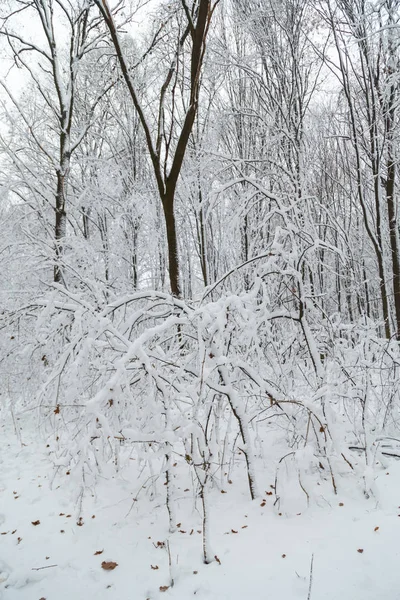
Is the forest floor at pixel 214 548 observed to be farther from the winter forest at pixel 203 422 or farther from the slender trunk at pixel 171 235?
the slender trunk at pixel 171 235

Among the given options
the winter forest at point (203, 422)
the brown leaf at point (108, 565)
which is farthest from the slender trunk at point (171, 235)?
the brown leaf at point (108, 565)

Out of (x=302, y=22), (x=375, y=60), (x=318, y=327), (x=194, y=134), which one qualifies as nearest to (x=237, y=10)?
(x=302, y=22)

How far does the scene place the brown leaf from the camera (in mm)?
2586

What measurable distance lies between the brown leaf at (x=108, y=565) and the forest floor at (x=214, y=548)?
12mm

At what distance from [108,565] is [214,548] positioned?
79 centimetres

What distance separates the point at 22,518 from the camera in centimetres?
339

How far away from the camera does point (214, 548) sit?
8.59 ft

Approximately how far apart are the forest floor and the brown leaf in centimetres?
1

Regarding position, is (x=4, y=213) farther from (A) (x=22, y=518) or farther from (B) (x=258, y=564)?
(B) (x=258, y=564)

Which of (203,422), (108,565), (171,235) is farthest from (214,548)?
(171,235)

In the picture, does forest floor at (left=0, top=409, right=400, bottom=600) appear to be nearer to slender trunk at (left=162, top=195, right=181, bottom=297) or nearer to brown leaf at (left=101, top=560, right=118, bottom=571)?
brown leaf at (left=101, top=560, right=118, bottom=571)

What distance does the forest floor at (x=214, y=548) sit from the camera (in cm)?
222

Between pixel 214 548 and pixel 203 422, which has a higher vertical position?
pixel 203 422

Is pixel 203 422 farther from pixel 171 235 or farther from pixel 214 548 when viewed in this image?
pixel 171 235
